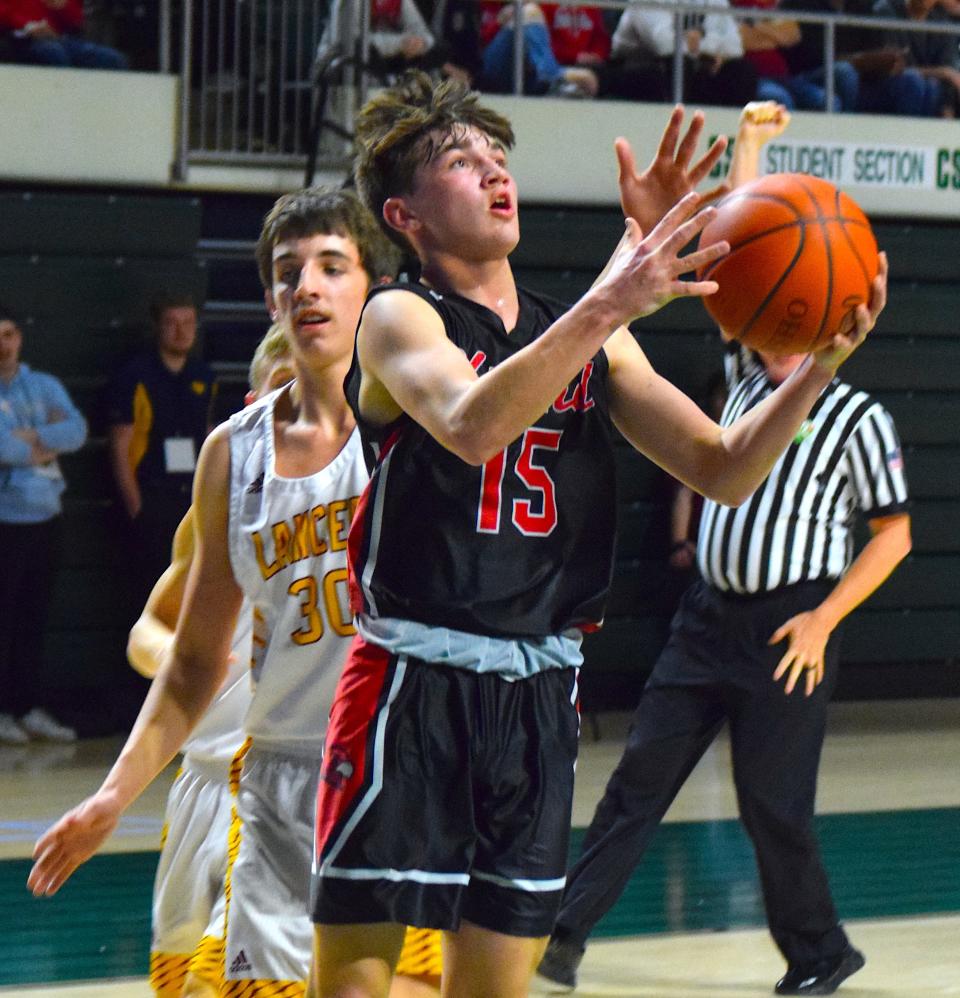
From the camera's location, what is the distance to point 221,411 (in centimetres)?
895

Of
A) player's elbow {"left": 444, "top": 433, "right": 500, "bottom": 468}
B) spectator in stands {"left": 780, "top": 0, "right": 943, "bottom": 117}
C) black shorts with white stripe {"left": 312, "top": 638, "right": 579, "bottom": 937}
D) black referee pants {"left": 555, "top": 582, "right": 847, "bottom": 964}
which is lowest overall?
black referee pants {"left": 555, "top": 582, "right": 847, "bottom": 964}

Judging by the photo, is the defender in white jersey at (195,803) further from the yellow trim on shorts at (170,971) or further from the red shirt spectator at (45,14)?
the red shirt spectator at (45,14)

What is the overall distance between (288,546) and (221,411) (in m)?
6.03

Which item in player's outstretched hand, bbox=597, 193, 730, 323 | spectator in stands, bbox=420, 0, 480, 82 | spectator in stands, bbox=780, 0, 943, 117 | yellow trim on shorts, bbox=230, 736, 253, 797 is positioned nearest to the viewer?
player's outstretched hand, bbox=597, 193, 730, 323

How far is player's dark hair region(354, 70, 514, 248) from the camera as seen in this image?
2734 millimetres

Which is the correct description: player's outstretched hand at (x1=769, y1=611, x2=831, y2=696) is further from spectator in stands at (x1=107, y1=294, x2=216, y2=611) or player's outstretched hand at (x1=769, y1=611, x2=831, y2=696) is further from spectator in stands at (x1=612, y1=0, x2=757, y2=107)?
spectator in stands at (x1=612, y1=0, x2=757, y2=107)

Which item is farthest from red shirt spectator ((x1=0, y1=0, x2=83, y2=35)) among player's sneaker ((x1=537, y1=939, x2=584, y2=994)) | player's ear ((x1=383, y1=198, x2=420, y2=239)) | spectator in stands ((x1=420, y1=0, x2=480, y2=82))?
player's ear ((x1=383, y1=198, x2=420, y2=239))

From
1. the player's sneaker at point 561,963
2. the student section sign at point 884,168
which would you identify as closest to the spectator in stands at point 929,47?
the student section sign at point 884,168

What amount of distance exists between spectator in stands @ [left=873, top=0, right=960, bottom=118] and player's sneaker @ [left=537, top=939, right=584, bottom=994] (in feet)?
22.3

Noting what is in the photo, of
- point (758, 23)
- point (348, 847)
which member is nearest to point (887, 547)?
point (348, 847)

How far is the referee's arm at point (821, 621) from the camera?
184 inches

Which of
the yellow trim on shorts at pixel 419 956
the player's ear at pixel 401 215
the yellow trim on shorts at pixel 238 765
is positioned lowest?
the yellow trim on shorts at pixel 419 956

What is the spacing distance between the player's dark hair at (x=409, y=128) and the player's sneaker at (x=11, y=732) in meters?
5.89

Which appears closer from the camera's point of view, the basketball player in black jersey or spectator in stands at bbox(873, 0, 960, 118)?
the basketball player in black jersey
